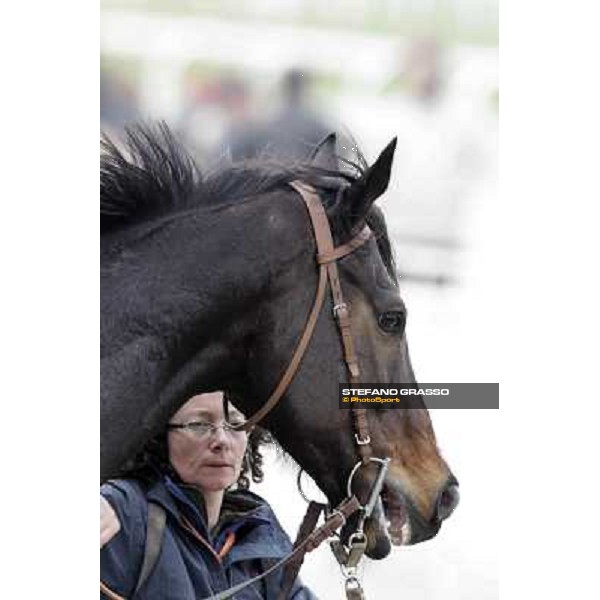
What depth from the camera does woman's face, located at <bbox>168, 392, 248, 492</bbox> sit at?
10.1ft

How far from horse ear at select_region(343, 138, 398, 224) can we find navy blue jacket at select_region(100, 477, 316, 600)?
763 millimetres

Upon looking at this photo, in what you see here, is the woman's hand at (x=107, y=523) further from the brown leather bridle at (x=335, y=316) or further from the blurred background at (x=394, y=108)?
the blurred background at (x=394, y=108)

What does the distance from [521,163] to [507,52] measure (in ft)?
0.76

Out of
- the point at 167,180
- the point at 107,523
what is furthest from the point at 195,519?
the point at 167,180

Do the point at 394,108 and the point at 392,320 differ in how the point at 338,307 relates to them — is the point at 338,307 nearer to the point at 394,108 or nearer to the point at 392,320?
the point at 392,320

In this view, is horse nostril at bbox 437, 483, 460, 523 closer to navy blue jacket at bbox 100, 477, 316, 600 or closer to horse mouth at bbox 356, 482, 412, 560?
horse mouth at bbox 356, 482, 412, 560

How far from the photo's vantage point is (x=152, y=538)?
114 inches

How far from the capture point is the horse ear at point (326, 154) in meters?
2.97

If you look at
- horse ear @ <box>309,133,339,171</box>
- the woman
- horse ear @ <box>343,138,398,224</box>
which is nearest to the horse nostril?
the woman

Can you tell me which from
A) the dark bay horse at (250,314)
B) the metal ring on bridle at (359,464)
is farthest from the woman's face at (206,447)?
the metal ring on bridle at (359,464)

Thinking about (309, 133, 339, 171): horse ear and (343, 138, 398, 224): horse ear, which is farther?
(309, 133, 339, 171): horse ear

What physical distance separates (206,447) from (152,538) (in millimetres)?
290

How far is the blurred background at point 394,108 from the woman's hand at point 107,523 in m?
0.46
